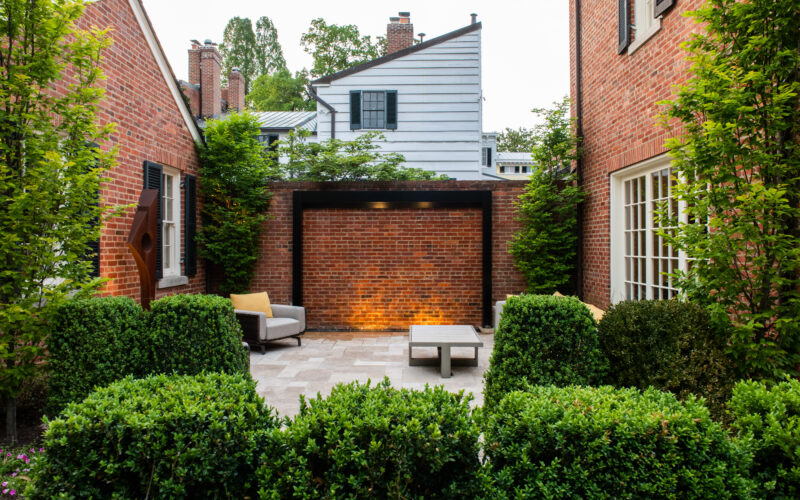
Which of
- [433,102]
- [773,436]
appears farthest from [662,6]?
[433,102]

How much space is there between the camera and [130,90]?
6.07 meters

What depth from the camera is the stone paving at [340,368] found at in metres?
4.95

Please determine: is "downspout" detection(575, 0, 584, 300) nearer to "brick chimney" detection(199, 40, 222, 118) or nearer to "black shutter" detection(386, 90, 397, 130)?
"black shutter" detection(386, 90, 397, 130)

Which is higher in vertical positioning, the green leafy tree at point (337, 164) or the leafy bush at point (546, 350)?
the green leafy tree at point (337, 164)

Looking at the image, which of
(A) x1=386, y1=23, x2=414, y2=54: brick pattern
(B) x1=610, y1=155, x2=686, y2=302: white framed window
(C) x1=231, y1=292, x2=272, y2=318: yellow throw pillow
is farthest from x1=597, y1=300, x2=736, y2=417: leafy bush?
(A) x1=386, y1=23, x2=414, y2=54: brick pattern

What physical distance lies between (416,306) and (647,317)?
18.8 ft

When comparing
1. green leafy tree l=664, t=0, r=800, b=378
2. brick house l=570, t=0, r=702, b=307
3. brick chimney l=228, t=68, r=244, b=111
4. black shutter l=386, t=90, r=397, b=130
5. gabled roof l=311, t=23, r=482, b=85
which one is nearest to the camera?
green leafy tree l=664, t=0, r=800, b=378

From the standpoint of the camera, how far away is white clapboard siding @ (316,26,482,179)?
10523 mm

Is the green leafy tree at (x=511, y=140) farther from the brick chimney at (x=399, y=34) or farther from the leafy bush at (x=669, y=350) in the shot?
the leafy bush at (x=669, y=350)

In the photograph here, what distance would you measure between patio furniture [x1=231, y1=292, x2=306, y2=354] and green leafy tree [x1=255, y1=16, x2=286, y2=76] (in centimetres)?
2741

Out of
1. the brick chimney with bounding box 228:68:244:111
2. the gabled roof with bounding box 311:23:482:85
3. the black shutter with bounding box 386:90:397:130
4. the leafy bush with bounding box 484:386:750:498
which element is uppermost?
the brick chimney with bounding box 228:68:244:111

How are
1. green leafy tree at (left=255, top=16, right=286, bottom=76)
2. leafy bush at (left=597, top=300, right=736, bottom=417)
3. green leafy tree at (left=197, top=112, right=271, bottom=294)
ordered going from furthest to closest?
1. green leafy tree at (left=255, top=16, right=286, bottom=76)
2. green leafy tree at (left=197, top=112, right=271, bottom=294)
3. leafy bush at (left=597, top=300, right=736, bottom=417)

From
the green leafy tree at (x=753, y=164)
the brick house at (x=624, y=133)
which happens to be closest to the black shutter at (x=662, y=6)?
the brick house at (x=624, y=133)

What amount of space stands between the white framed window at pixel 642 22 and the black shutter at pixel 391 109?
19.1 feet
